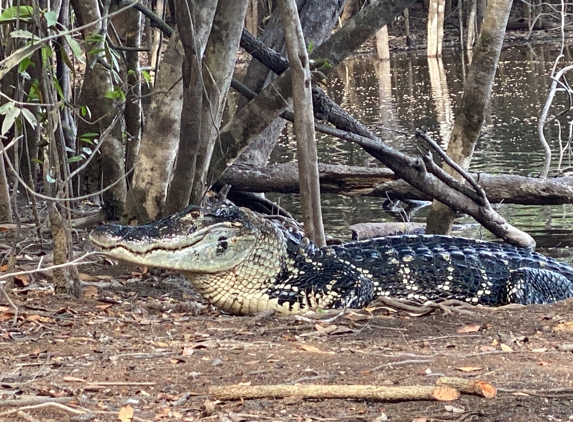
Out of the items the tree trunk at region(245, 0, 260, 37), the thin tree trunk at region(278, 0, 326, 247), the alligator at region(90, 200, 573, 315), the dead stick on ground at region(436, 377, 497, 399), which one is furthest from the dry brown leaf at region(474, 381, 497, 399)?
the tree trunk at region(245, 0, 260, 37)

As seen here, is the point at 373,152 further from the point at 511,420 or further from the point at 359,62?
the point at 359,62

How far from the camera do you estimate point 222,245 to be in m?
5.14

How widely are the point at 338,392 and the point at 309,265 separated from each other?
2380 mm

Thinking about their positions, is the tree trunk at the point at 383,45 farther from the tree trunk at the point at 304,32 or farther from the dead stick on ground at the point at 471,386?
the dead stick on ground at the point at 471,386

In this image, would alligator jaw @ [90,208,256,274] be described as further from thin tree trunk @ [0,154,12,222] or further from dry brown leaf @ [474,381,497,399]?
dry brown leaf @ [474,381,497,399]

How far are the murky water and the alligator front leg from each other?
221 cm

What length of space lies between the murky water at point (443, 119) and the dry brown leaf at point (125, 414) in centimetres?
570

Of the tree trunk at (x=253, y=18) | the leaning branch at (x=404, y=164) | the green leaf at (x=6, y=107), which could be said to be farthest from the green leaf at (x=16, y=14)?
the tree trunk at (x=253, y=18)

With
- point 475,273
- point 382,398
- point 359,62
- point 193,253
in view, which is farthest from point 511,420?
point 359,62

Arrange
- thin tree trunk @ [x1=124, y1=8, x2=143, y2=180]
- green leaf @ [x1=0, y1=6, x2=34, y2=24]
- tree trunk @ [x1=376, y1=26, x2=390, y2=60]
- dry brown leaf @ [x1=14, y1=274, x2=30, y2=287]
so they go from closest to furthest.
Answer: green leaf @ [x1=0, y1=6, x2=34, y2=24]
dry brown leaf @ [x1=14, y1=274, x2=30, y2=287]
thin tree trunk @ [x1=124, y1=8, x2=143, y2=180]
tree trunk @ [x1=376, y1=26, x2=390, y2=60]

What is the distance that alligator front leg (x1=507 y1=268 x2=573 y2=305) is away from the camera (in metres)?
5.60

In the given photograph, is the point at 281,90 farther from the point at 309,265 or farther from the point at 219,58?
the point at 309,265

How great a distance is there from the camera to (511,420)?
283cm

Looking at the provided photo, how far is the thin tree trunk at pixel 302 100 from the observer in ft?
18.1
